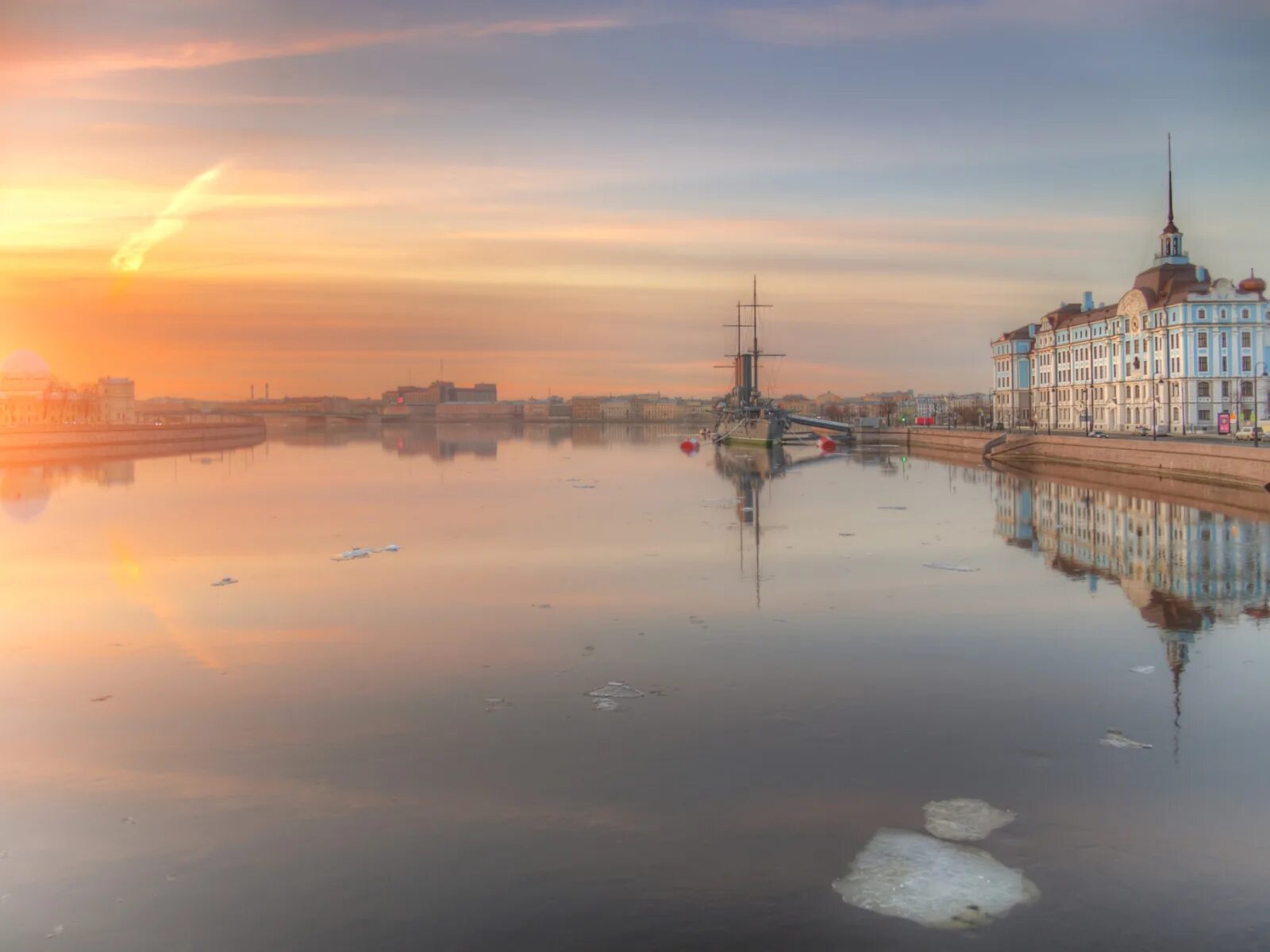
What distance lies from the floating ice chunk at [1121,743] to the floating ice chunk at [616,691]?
489 centimetres

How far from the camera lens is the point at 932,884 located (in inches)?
293

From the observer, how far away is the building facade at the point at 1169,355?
72.6 meters

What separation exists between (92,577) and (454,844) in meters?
16.9

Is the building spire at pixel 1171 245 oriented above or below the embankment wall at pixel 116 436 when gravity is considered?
above

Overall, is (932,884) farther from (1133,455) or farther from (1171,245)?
(1171,245)

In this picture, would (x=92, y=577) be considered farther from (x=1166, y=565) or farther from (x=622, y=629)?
(x=1166, y=565)

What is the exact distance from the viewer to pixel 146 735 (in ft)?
35.8

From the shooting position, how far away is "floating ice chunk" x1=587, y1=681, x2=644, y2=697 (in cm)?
1230

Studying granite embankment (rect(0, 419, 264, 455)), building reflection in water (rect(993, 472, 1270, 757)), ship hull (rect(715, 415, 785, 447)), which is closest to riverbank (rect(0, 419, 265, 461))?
granite embankment (rect(0, 419, 264, 455))

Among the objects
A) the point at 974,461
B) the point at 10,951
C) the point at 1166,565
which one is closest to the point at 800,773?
the point at 10,951

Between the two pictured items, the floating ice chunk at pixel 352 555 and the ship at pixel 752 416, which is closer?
the floating ice chunk at pixel 352 555

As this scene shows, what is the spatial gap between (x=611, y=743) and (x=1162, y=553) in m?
19.0

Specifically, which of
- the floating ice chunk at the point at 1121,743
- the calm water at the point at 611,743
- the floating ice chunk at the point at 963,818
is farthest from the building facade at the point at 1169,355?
the floating ice chunk at the point at 963,818

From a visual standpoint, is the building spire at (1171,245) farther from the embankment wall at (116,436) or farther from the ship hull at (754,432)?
the embankment wall at (116,436)
